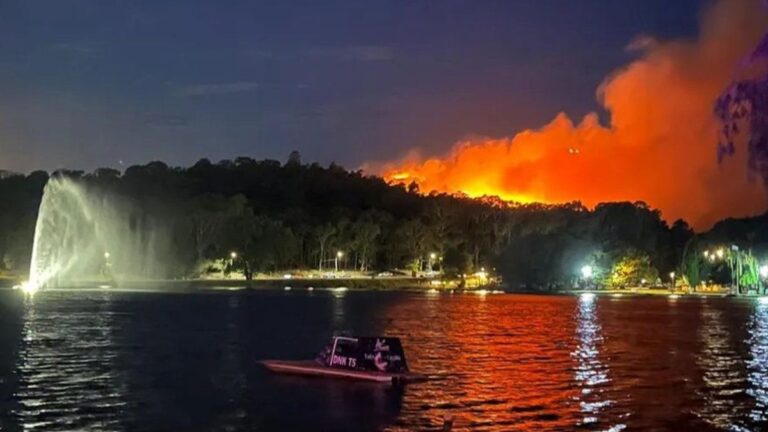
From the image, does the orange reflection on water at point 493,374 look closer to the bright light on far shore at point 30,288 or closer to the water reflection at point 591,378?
the water reflection at point 591,378

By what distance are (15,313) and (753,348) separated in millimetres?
72544

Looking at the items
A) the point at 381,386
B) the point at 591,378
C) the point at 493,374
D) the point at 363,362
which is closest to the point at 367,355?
the point at 363,362

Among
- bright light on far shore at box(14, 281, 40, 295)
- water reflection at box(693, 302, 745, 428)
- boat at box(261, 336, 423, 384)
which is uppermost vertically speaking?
bright light on far shore at box(14, 281, 40, 295)

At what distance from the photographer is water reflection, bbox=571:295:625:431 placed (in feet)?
119

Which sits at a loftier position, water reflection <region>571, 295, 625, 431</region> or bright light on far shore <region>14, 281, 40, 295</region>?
bright light on far shore <region>14, 281, 40, 295</region>

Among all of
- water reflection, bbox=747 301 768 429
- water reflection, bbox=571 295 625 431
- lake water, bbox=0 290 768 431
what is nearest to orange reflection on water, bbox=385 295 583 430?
lake water, bbox=0 290 768 431

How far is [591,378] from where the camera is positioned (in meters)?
47.4

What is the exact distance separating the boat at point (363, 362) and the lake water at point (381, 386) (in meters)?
1.40

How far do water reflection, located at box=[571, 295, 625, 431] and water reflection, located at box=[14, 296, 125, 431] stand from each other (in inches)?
715

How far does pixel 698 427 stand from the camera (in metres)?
33.1

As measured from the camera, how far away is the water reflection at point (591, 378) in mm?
36219

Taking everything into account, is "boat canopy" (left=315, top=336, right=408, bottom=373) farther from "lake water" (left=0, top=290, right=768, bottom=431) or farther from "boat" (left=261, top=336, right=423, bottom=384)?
"lake water" (left=0, top=290, right=768, bottom=431)

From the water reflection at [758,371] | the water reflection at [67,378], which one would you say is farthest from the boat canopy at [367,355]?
the water reflection at [758,371]

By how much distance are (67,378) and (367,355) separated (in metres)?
14.7
